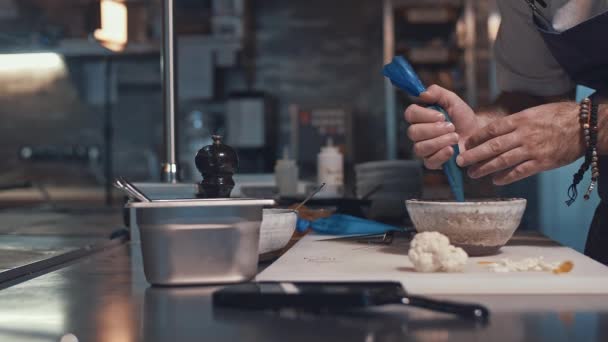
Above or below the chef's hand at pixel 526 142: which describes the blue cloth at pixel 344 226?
below

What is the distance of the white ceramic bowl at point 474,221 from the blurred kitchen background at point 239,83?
369 cm

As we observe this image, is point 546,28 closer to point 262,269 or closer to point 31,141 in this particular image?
point 262,269

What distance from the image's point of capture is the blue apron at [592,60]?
1387mm

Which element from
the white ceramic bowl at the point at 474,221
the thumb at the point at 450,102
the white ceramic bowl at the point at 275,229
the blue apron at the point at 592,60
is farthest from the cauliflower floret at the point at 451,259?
the blue apron at the point at 592,60

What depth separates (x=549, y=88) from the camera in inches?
66.1

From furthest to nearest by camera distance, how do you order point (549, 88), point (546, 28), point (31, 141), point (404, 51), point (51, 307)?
point (31, 141), point (404, 51), point (549, 88), point (546, 28), point (51, 307)

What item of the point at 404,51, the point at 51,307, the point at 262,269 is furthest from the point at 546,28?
the point at 404,51

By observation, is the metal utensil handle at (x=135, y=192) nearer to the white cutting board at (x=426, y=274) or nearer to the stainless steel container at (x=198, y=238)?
the stainless steel container at (x=198, y=238)

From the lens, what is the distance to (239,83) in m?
5.72

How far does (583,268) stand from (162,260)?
0.54 m

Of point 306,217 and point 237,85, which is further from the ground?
point 237,85

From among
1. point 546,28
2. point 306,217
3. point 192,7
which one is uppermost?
point 192,7

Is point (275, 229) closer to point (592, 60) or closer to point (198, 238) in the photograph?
point (198, 238)

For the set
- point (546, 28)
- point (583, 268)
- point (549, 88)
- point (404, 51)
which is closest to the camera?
point (583, 268)
